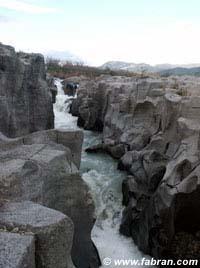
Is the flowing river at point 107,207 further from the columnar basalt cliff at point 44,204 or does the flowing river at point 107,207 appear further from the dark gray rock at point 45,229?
the dark gray rock at point 45,229

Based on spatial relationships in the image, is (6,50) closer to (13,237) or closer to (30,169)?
(30,169)

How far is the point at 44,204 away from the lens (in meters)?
6.86

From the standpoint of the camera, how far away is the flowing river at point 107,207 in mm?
11734

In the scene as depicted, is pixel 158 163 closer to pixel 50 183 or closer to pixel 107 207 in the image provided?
pixel 107 207

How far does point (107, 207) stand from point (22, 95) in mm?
7770

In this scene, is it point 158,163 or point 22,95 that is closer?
point 158,163

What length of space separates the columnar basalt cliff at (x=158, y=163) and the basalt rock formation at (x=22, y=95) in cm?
403

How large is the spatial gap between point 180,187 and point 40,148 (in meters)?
4.70

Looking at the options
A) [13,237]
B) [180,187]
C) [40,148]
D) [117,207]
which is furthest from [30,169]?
[117,207]

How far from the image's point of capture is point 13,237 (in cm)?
442

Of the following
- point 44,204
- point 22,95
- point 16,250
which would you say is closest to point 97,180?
point 22,95

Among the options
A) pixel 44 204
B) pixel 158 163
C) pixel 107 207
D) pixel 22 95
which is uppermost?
pixel 22 95

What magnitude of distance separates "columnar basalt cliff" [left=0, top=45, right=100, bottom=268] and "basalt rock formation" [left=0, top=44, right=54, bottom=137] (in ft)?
26.9

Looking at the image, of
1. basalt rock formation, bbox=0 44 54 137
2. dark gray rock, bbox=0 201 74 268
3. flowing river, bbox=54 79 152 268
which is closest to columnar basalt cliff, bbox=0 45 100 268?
dark gray rock, bbox=0 201 74 268
